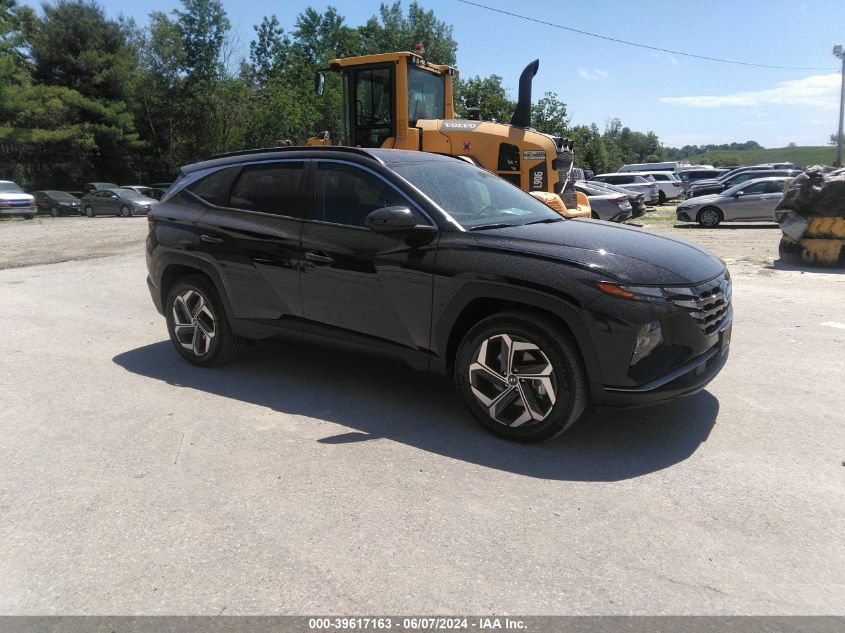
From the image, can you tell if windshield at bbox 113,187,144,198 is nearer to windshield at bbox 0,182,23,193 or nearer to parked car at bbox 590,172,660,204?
windshield at bbox 0,182,23,193

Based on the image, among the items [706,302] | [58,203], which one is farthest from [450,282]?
[58,203]

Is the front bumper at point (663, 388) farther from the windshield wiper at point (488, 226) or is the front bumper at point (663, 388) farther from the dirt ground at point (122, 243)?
the dirt ground at point (122, 243)

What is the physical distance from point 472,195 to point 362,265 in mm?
980

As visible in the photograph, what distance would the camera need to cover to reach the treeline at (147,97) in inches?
1563

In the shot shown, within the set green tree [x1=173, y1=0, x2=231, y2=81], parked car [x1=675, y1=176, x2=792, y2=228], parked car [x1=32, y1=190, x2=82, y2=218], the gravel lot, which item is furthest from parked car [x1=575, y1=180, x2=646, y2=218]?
green tree [x1=173, y1=0, x2=231, y2=81]

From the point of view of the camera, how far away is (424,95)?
1174 centimetres

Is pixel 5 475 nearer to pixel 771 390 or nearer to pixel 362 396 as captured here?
pixel 362 396

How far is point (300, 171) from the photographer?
4.89 metres

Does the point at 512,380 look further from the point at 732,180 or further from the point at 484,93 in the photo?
the point at 484,93

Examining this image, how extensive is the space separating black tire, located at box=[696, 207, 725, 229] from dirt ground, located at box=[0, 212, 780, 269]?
26 centimetres

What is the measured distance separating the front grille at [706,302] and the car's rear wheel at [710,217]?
17.4 metres

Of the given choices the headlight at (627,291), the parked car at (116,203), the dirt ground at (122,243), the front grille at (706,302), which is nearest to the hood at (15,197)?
the parked car at (116,203)

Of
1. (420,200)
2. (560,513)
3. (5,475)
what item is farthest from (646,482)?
(5,475)

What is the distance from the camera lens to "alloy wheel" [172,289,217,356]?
17.9ft
